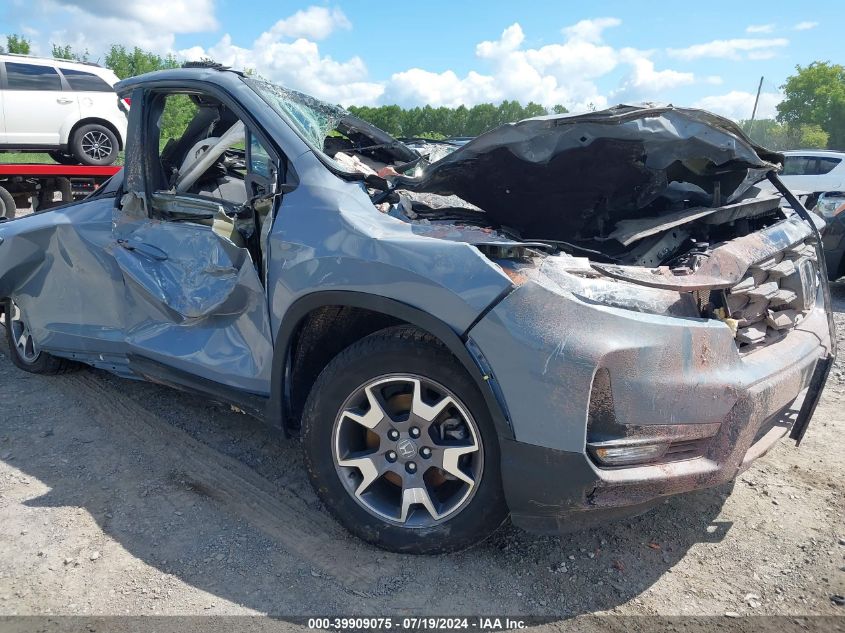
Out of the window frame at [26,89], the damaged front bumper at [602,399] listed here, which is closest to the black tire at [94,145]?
the window frame at [26,89]

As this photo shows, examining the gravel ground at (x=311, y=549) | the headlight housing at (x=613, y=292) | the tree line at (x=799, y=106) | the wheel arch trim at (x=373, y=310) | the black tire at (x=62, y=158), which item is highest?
the tree line at (x=799, y=106)

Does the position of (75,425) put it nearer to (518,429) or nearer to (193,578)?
(193,578)

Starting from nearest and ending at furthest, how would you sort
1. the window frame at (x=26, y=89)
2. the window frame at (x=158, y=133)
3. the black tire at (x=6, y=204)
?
the window frame at (x=158, y=133), the black tire at (x=6, y=204), the window frame at (x=26, y=89)

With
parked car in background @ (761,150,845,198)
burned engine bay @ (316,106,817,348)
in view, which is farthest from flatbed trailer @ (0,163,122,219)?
parked car in background @ (761,150,845,198)

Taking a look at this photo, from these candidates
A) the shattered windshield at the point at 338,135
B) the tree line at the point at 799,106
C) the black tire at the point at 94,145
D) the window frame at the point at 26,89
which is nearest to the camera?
the shattered windshield at the point at 338,135

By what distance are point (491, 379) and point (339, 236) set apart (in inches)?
34.8

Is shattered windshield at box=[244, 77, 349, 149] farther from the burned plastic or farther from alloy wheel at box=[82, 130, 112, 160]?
alloy wheel at box=[82, 130, 112, 160]

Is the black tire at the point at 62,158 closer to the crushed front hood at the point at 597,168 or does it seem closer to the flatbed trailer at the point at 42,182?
the flatbed trailer at the point at 42,182

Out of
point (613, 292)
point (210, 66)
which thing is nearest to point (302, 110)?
point (210, 66)

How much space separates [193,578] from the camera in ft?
8.41

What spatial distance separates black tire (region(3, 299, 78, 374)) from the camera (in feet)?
15.2

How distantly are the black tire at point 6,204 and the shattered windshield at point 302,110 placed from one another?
9115 millimetres

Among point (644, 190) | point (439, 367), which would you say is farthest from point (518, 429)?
point (644, 190)

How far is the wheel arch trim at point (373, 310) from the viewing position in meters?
2.28
